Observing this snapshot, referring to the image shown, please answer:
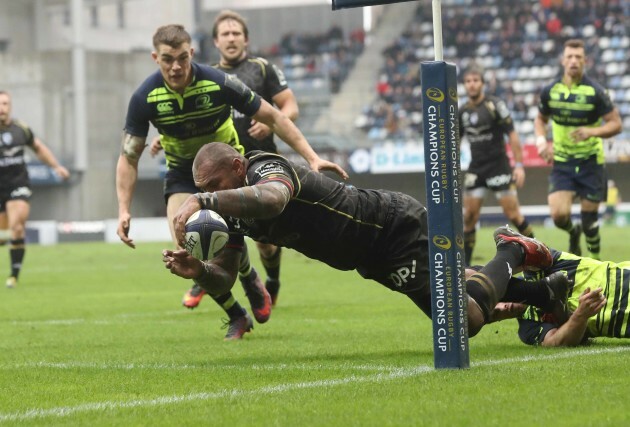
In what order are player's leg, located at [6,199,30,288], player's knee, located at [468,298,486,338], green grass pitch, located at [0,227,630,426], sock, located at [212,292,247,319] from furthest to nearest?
1. player's leg, located at [6,199,30,288]
2. sock, located at [212,292,247,319]
3. player's knee, located at [468,298,486,338]
4. green grass pitch, located at [0,227,630,426]

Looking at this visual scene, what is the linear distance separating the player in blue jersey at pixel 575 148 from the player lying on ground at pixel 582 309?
20.2ft

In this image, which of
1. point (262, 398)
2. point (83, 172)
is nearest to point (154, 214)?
point (83, 172)

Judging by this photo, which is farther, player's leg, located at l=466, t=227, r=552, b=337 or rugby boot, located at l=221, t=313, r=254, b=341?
rugby boot, located at l=221, t=313, r=254, b=341

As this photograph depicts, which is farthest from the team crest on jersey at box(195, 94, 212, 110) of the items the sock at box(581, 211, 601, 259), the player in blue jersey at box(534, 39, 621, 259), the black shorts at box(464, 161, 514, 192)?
the black shorts at box(464, 161, 514, 192)

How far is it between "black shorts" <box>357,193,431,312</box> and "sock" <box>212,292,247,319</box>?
1769 mm

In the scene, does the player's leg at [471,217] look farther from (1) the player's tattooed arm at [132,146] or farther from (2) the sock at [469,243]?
(1) the player's tattooed arm at [132,146]

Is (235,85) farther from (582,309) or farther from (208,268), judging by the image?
(582,309)

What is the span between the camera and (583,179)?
529 inches

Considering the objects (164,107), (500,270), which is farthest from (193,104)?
(500,270)

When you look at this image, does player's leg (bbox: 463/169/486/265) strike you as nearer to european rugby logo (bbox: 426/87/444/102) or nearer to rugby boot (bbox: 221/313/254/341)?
rugby boot (bbox: 221/313/254/341)

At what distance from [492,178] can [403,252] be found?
9.28m

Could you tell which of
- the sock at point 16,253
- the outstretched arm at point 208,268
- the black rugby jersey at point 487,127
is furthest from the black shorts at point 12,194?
the outstretched arm at point 208,268

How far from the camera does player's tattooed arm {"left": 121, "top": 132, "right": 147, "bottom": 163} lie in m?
8.23

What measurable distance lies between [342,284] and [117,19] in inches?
1682
